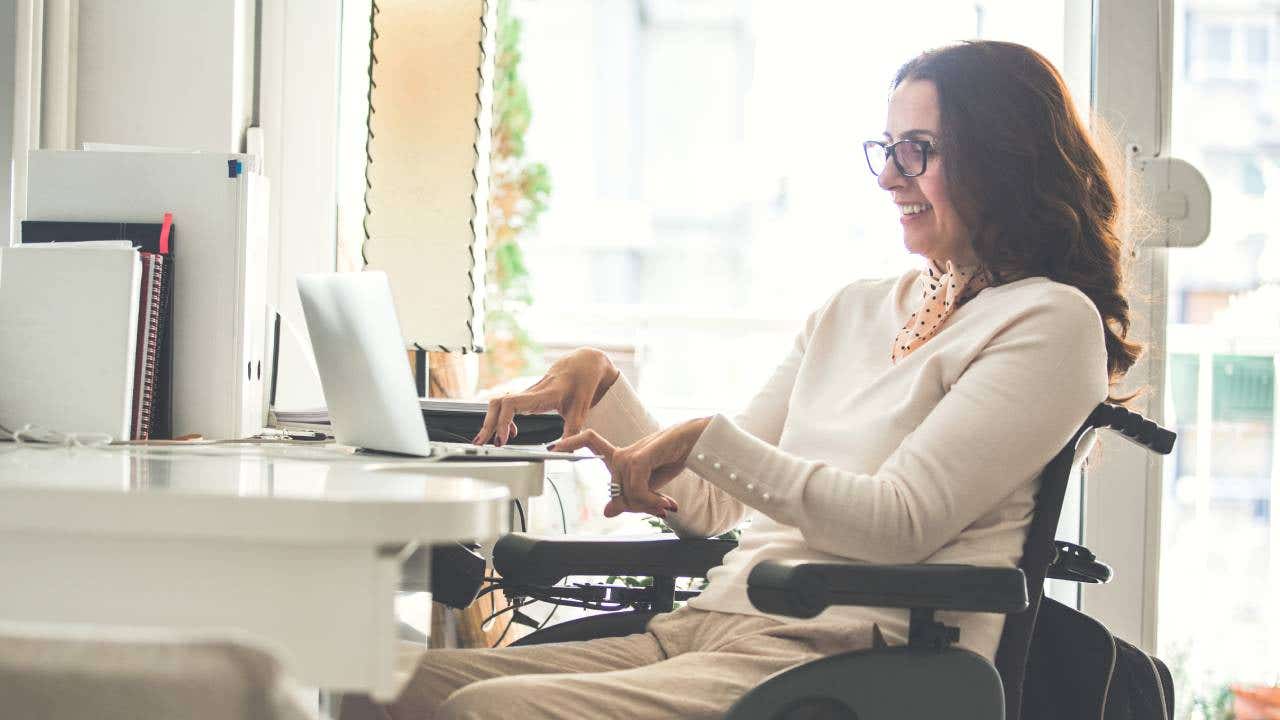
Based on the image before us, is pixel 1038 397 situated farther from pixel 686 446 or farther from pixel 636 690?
pixel 636 690

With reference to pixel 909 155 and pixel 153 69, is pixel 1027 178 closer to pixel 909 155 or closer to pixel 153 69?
pixel 909 155

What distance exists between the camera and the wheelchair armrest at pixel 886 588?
1055 mm

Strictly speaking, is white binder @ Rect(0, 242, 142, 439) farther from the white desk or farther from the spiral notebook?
the white desk

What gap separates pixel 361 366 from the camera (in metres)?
1.27

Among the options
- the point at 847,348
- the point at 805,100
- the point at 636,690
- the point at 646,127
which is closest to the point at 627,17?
the point at 646,127

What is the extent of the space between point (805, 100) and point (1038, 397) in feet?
7.85

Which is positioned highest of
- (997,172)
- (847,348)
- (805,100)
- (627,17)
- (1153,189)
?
(627,17)

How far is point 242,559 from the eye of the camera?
2.59 ft

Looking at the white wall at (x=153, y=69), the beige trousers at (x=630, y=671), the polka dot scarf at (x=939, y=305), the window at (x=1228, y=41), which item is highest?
the window at (x=1228, y=41)

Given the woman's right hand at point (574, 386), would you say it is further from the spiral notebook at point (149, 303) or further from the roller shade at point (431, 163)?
the roller shade at point (431, 163)

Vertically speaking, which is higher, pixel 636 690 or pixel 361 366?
pixel 361 366

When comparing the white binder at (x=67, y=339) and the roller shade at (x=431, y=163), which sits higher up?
the roller shade at (x=431, y=163)

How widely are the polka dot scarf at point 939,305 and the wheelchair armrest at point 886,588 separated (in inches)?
16.5

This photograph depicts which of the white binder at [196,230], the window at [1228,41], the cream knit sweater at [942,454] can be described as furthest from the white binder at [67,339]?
the window at [1228,41]
